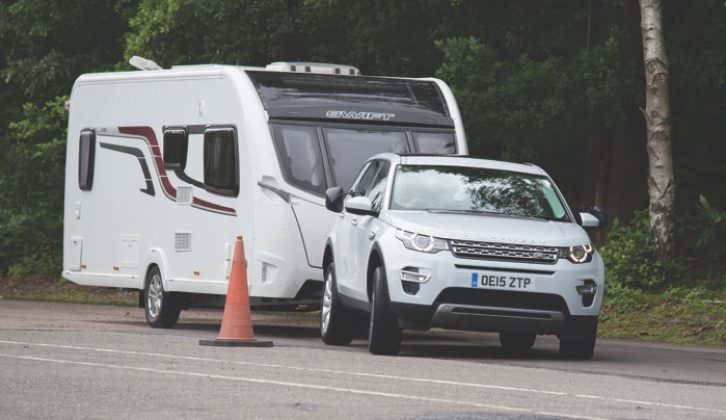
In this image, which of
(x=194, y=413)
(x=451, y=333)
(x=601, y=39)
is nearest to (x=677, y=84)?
(x=601, y=39)

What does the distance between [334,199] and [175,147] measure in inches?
164

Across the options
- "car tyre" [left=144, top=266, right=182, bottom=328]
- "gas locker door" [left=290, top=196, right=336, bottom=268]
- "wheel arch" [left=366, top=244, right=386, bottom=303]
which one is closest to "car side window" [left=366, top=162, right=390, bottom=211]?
"wheel arch" [left=366, top=244, right=386, bottom=303]

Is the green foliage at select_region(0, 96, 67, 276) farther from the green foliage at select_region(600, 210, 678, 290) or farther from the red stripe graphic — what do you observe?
the green foliage at select_region(600, 210, 678, 290)

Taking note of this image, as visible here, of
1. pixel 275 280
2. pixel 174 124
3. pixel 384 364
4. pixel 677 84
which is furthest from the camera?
pixel 677 84

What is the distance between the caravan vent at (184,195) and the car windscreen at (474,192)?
451 centimetres

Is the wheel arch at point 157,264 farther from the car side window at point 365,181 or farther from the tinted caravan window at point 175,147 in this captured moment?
the car side window at point 365,181

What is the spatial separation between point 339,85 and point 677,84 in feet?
23.5

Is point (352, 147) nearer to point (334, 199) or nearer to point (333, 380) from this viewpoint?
point (334, 199)

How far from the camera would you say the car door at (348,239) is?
16688 mm

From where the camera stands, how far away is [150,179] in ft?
69.9

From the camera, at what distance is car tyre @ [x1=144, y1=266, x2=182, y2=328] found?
68.5 feet

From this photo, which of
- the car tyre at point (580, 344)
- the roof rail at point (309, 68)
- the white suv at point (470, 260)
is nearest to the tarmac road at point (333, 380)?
the car tyre at point (580, 344)

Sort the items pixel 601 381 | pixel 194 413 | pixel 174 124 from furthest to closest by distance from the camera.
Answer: pixel 174 124 < pixel 601 381 < pixel 194 413

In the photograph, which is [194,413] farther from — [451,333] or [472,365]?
[451,333]
